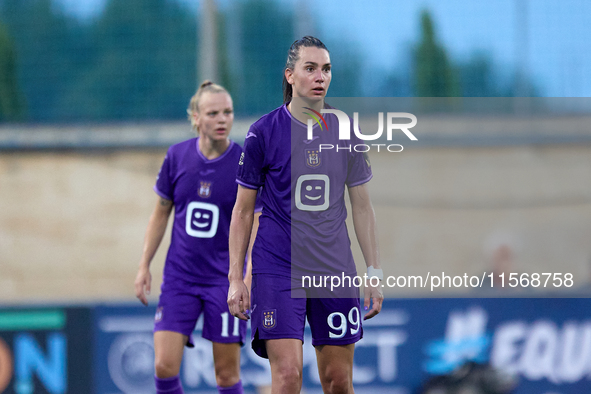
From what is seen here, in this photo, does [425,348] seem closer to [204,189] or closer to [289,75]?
[204,189]

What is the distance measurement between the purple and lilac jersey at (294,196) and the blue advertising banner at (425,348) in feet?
12.0

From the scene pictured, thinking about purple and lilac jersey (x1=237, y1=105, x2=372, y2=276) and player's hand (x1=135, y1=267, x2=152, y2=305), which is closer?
purple and lilac jersey (x1=237, y1=105, x2=372, y2=276)

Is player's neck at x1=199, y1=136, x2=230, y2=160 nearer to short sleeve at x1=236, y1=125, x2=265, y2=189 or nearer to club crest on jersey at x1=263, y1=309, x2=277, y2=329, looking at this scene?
short sleeve at x1=236, y1=125, x2=265, y2=189

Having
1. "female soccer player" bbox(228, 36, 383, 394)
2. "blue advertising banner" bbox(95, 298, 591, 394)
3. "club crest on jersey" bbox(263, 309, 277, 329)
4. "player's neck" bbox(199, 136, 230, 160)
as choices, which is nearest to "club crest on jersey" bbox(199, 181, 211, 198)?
"player's neck" bbox(199, 136, 230, 160)

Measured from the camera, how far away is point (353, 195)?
4238mm

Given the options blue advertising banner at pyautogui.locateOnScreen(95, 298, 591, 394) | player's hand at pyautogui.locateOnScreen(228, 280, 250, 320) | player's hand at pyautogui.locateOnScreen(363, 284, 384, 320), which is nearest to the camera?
player's hand at pyautogui.locateOnScreen(228, 280, 250, 320)

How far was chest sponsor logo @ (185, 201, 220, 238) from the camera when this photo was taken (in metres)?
5.27

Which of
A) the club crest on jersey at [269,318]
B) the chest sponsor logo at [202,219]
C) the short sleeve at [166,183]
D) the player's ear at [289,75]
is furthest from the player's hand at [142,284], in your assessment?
the player's ear at [289,75]

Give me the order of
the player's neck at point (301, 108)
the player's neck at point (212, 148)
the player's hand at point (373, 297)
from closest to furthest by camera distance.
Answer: the player's hand at point (373, 297) < the player's neck at point (301, 108) < the player's neck at point (212, 148)

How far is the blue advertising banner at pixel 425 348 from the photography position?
7.57 m

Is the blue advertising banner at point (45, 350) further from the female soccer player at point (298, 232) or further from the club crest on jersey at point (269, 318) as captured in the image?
the club crest on jersey at point (269, 318)

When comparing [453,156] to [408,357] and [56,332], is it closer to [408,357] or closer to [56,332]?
[408,357]

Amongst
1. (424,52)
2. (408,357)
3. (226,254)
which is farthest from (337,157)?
(424,52)

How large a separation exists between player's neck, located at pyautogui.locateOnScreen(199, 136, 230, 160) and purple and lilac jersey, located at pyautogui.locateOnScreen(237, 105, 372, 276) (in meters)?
1.35
